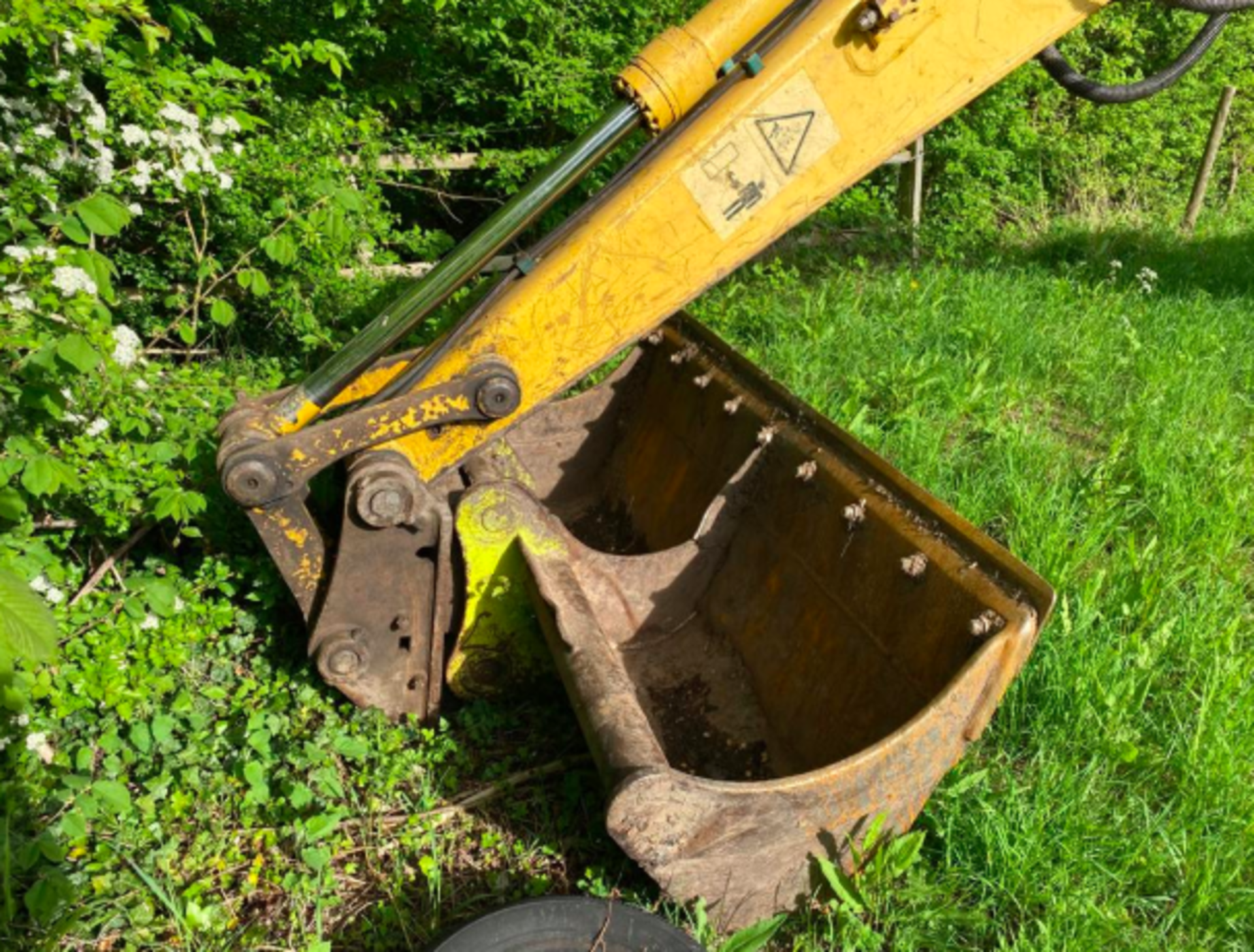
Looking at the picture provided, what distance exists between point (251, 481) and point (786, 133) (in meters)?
1.50

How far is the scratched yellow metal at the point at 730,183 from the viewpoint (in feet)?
7.07

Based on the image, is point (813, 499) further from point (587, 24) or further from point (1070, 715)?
point (587, 24)

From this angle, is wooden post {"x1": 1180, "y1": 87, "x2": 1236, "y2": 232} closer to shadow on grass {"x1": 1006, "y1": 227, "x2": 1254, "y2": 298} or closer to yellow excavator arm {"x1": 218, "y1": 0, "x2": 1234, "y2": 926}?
shadow on grass {"x1": 1006, "y1": 227, "x2": 1254, "y2": 298}

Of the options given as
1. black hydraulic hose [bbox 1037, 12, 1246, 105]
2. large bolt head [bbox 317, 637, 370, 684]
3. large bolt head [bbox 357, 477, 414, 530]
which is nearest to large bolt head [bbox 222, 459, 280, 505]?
large bolt head [bbox 357, 477, 414, 530]

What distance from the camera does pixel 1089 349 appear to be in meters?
5.16

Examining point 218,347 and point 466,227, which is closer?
point 218,347

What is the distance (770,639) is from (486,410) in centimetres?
101

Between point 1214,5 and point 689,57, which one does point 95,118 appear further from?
point 1214,5

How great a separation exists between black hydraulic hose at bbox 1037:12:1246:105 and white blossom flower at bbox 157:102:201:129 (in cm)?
270

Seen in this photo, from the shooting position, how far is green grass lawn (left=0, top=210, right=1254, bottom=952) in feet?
7.09

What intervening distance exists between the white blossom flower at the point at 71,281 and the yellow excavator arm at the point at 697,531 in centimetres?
51

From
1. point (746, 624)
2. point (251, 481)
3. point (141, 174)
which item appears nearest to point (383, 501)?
point (251, 481)

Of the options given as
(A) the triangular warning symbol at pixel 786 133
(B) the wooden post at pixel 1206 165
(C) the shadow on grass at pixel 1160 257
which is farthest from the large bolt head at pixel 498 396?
(B) the wooden post at pixel 1206 165

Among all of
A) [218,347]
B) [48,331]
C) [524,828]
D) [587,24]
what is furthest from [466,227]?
[524,828]
